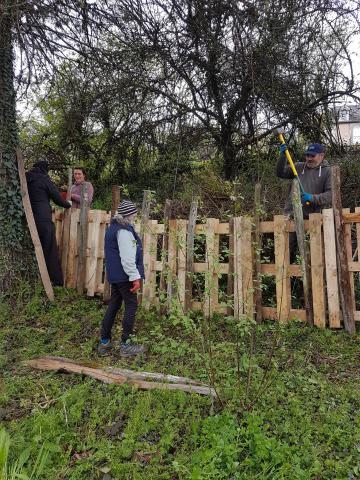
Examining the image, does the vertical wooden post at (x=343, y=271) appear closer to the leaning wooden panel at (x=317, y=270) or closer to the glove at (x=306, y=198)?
the leaning wooden panel at (x=317, y=270)

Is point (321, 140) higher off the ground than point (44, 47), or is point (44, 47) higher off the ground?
point (44, 47)

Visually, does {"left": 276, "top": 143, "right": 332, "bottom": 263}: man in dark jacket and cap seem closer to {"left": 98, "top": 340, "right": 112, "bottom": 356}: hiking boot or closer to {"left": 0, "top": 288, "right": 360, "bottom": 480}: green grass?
{"left": 0, "top": 288, "right": 360, "bottom": 480}: green grass

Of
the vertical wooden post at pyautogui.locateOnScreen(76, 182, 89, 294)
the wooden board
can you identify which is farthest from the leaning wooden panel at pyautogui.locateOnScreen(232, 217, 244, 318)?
the wooden board

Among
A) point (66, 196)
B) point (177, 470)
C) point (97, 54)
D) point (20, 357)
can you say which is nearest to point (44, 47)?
point (97, 54)

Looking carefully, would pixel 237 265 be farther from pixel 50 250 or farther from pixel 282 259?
pixel 50 250

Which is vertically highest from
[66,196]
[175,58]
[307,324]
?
[175,58]

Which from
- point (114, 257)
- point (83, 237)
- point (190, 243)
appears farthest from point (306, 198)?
point (83, 237)

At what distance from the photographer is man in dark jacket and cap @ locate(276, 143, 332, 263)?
465 cm

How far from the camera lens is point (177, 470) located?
229 centimetres

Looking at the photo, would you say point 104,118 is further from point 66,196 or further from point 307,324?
point 307,324

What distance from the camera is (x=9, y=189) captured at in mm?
5637

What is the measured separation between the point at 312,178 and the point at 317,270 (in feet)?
4.11

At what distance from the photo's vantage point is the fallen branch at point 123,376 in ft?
10.4

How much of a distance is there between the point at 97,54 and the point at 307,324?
5432 millimetres
